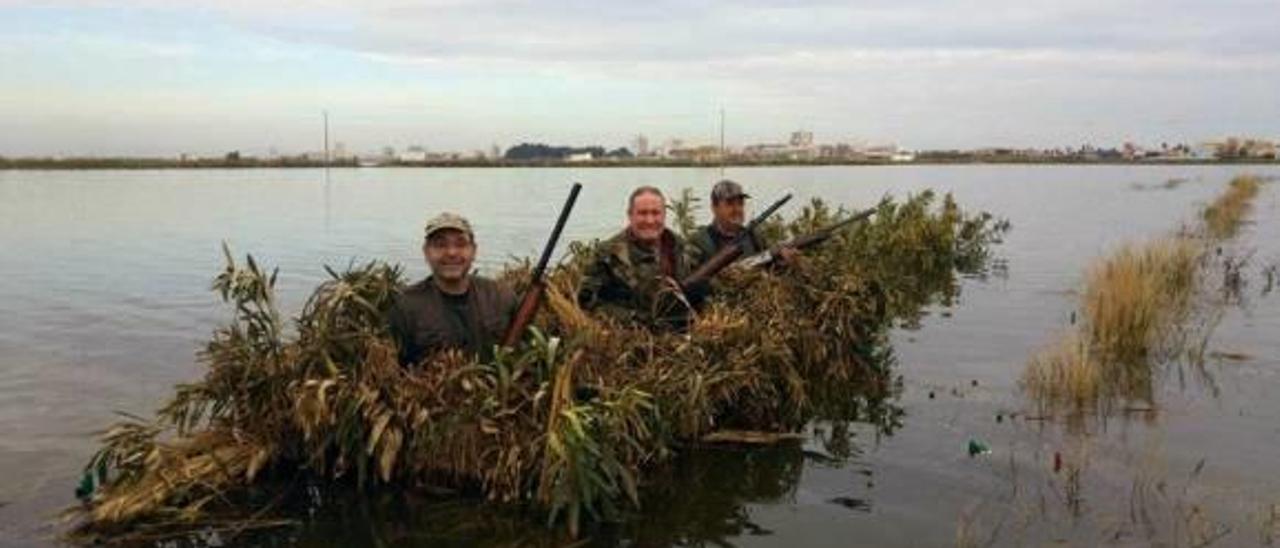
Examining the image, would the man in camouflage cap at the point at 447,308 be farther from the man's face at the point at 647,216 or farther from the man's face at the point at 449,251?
the man's face at the point at 647,216

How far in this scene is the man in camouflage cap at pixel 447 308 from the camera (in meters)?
7.99

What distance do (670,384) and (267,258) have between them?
69.0ft

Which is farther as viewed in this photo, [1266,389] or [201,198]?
[201,198]

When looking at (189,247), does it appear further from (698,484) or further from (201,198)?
(201,198)

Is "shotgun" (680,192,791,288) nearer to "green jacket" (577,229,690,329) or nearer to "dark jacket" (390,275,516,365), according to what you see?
"green jacket" (577,229,690,329)

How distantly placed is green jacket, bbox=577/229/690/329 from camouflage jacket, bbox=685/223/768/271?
2.79ft

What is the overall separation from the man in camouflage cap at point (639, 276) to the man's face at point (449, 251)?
6.17ft

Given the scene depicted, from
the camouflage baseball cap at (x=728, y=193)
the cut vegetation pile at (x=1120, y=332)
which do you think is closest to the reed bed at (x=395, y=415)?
the camouflage baseball cap at (x=728, y=193)

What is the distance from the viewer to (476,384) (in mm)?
7652

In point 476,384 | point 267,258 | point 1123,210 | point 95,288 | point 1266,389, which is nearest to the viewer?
point 476,384

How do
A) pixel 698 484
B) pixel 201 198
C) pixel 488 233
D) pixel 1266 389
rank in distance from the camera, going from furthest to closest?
pixel 201 198, pixel 488 233, pixel 1266 389, pixel 698 484

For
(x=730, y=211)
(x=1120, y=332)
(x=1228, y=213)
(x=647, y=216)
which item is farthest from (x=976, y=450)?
(x=1228, y=213)

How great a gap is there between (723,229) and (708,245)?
24cm

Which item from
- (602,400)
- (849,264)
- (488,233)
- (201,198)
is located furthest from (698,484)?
(201,198)
